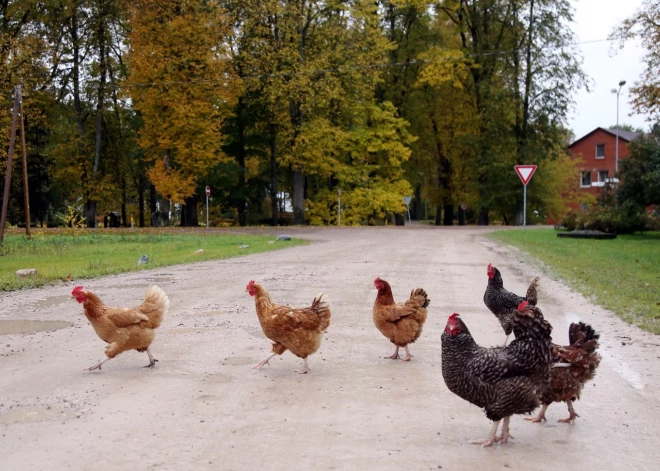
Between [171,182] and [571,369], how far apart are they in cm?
3746

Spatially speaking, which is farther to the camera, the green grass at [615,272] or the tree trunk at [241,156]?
the tree trunk at [241,156]

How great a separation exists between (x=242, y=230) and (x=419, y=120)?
22710 mm

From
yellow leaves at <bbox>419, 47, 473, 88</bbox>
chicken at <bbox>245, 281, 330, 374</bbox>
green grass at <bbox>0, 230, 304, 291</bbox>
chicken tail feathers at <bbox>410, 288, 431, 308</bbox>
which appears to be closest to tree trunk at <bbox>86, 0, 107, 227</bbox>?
green grass at <bbox>0, 230, 304, 291</bbox>

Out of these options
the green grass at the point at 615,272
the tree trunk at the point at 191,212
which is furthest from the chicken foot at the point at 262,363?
the tree trunk at the point at 191,212

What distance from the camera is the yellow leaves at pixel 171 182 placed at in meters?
40.4

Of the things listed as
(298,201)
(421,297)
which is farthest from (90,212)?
(421,297)

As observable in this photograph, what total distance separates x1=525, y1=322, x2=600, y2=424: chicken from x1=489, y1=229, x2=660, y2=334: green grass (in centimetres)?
436

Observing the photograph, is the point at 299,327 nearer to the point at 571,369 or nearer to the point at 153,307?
the point at 153,307

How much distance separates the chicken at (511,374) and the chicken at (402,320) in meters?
2.48

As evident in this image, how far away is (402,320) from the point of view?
7719mm

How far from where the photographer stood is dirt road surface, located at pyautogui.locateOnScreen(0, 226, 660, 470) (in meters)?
4.74

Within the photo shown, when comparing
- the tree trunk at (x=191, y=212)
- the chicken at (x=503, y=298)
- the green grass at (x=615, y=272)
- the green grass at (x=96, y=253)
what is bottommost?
the green grass at (x=615, y=272)

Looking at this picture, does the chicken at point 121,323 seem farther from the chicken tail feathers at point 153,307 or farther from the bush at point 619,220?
the bush at point 619,220

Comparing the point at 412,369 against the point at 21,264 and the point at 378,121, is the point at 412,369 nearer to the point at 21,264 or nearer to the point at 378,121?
the point at 21,264
